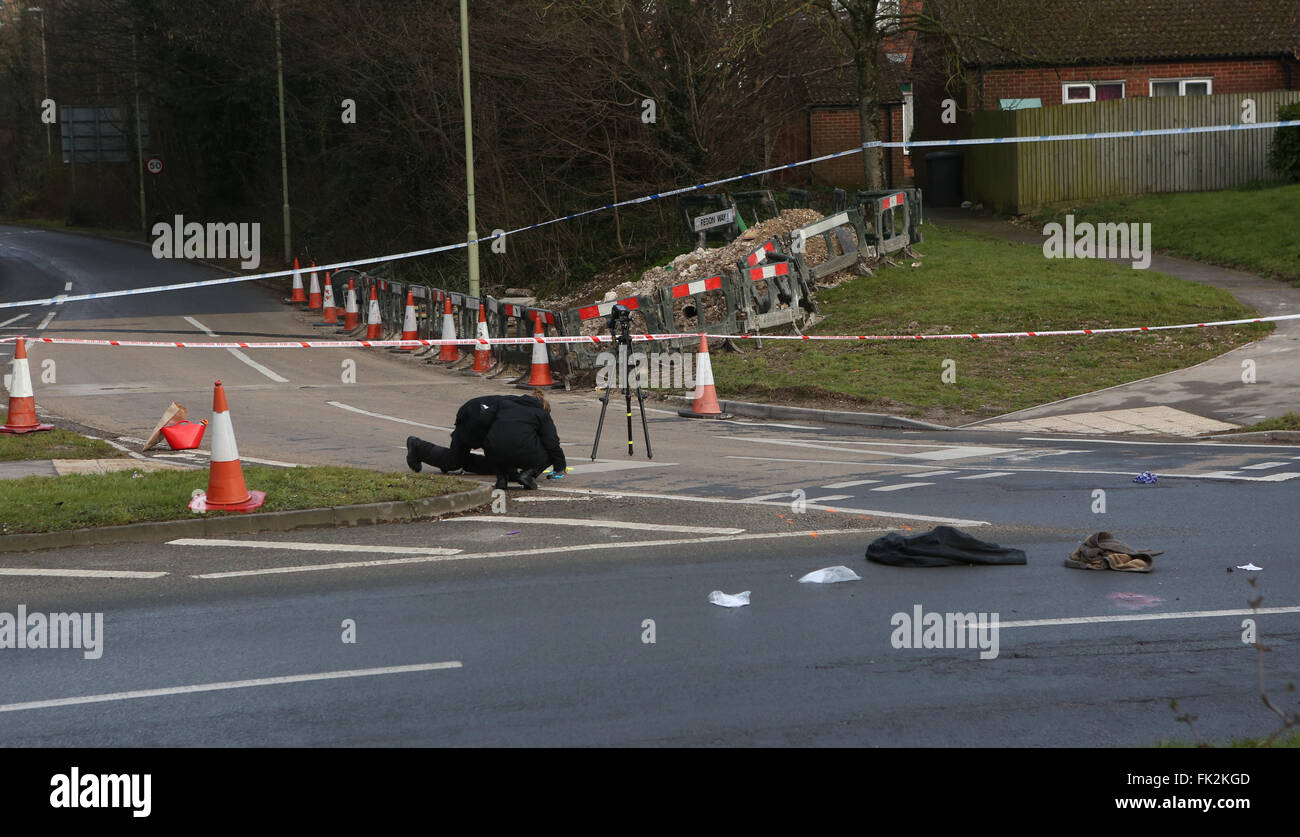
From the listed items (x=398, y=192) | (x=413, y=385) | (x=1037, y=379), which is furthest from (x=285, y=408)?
(x=398, y=192)

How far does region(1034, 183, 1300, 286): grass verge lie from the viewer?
24625mm

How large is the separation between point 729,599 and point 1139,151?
88.5 feet

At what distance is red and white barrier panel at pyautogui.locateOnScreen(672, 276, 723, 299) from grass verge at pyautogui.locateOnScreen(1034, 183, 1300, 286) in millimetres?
9967

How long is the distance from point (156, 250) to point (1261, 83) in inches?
1460

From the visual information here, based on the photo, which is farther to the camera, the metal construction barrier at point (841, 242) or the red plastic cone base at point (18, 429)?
the metal construction barrier at point (841, 242)

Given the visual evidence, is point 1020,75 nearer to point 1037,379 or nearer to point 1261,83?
point 1261,83

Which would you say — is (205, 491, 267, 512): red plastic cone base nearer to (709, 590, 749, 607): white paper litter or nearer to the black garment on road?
(709, 590, 749, 607): white paper litter

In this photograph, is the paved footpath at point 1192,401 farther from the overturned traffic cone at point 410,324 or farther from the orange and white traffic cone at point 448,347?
the overturned traffic cone at point 410,324

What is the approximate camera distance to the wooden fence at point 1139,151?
31219 mm

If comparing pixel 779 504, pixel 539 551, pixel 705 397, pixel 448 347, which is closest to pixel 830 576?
pixel 539 551

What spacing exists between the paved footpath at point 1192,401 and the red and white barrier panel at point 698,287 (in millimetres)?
5737

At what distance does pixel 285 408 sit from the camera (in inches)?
715

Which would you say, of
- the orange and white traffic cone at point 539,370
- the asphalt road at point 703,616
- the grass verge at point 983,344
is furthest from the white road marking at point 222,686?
the orange and white traffic cone at point 539,370

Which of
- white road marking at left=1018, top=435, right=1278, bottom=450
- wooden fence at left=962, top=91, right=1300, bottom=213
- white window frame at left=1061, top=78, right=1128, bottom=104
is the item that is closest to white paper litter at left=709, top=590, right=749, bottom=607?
white road marking at left=1018, top=435, right=1278, bottom=450
